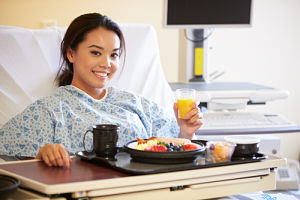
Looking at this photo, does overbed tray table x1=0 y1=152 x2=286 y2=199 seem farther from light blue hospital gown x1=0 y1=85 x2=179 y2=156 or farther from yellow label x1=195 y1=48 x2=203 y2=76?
yellow label x1=195 y1=48 x2=203 y2=76

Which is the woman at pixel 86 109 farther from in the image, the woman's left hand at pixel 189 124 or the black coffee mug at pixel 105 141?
the black coffee mug at pixel 105 141

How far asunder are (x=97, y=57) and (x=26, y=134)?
397 mm

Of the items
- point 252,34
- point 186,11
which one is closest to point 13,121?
point 186,11

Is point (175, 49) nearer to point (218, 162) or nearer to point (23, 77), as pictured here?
point (23, 77)

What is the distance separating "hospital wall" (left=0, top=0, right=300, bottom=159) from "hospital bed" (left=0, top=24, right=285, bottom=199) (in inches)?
41.9

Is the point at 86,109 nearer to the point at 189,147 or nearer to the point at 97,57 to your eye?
the point at 97,57

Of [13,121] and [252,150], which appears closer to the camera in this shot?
[252,150]

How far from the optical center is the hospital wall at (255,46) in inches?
140

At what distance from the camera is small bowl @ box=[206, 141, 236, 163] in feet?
4.42

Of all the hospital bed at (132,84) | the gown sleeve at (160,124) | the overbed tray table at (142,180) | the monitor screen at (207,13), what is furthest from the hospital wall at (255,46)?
the overbed tray table at (142,180)

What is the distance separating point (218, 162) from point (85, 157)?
375 millimetres

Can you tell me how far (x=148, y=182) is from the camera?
47.3 inches

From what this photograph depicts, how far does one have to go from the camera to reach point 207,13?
2889mm

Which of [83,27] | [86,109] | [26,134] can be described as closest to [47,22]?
[83,27]
